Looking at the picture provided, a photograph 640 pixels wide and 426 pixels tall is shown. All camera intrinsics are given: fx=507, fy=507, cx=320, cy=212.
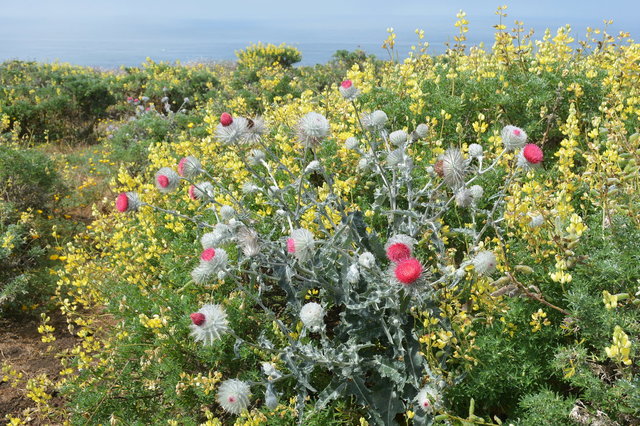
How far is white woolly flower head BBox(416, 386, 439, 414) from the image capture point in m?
1.99

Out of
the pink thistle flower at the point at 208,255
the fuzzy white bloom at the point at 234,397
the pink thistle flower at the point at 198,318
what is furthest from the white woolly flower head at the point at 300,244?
the fuzzy white bloom at the point at 234,397

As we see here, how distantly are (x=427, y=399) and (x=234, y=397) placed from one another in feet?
2.54

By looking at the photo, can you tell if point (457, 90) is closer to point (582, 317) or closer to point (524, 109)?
point (524, 109)

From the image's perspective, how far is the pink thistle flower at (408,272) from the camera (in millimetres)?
1739

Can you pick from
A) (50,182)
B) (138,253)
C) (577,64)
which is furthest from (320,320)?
(50,182)

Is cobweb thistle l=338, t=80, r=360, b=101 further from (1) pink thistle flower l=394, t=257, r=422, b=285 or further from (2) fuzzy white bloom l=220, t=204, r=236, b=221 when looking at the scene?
(1) pink thistle flower l=394, t=257, r=422, b=285

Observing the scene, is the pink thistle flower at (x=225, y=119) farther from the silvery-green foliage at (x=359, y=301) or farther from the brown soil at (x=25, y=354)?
the brown soil at (x=25, y=354)

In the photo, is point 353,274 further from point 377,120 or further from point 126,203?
point 126,203

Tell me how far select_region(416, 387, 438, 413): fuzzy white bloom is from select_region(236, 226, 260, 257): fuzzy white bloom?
34.9 inches

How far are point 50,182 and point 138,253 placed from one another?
130 inches

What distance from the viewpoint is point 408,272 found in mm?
1739

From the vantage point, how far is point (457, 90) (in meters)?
4.21

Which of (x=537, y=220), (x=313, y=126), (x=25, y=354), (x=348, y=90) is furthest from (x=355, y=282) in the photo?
(x=25, y=354)

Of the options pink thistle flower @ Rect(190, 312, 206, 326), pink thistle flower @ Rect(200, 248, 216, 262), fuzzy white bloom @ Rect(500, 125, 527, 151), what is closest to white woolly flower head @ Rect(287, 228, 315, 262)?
pink thistle flower @ Rect(200, 248, 216, 262)
